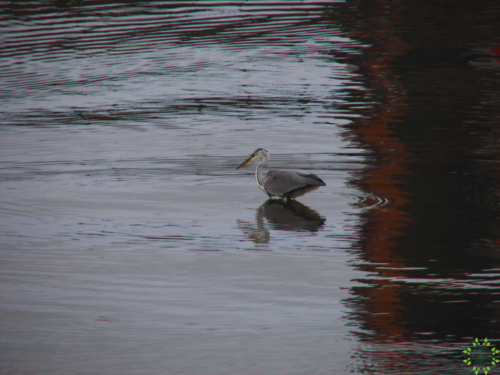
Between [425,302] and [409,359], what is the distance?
1.20 meters

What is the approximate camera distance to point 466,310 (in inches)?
279

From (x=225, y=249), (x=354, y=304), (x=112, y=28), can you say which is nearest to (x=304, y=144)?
(x=225, y=249)

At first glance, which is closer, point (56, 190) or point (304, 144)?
point (56, 190)

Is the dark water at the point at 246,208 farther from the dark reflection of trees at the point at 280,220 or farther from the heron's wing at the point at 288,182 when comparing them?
the heron's wing at the point at 288,182

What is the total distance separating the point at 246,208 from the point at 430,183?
2981 millimetres

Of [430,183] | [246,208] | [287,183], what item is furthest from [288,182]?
[430,183]

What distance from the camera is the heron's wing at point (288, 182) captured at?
10477 mm

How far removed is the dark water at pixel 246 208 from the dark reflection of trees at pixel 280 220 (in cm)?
4

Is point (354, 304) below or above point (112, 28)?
below

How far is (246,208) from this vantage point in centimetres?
1070

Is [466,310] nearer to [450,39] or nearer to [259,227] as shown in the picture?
[259,227]

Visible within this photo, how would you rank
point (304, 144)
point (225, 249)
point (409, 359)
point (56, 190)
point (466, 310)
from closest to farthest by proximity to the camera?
point (409, 359) → point (466, 310) → point (225, 249) → point (56, 190) → point (304, 144)
